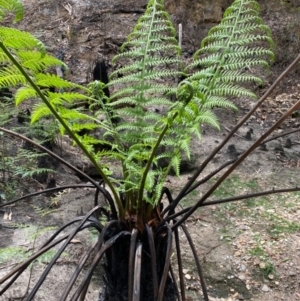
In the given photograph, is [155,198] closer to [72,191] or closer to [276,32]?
[72,191]

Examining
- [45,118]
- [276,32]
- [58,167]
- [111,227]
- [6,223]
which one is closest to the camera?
[111,227]

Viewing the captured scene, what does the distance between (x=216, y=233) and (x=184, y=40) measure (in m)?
3.61

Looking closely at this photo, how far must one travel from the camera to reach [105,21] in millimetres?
6031

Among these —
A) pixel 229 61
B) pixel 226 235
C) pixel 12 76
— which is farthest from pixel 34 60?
pixel 226 235

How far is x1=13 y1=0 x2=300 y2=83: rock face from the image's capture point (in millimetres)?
5531

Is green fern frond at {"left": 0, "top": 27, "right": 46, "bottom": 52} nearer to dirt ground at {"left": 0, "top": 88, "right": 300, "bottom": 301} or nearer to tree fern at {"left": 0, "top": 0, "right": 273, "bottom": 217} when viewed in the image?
tree fern at {"left": 0, "top": 0, "right": 273, "bottom": 217}

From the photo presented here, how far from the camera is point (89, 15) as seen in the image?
6.18m

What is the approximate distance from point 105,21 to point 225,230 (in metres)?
4.21

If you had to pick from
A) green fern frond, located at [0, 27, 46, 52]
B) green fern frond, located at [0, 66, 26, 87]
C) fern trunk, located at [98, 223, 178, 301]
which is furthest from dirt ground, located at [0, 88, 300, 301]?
green fern frond, located at [0, 27, 46, 52]

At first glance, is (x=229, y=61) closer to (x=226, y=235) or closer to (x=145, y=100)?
(x=145, y=100)

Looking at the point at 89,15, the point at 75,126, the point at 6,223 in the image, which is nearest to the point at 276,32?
the point at 89,15

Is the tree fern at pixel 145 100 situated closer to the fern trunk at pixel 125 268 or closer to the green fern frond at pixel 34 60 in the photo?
the green fern frond at pixel 34 60

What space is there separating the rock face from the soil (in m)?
2.03

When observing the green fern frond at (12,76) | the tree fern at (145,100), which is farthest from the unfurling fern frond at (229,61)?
the green fern frond at (12,76)
